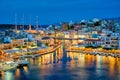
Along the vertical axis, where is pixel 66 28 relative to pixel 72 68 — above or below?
above

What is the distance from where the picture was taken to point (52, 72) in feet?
33.7

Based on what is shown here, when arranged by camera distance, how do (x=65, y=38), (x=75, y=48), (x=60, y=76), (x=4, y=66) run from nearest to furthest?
1. (x=60, y=76)
2. (x=4, y=66)
3. (x=75, y=48)
4. (x=65, y=38)

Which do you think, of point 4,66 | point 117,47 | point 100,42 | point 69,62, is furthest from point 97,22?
point 4,66

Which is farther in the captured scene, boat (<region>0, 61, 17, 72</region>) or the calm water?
boat (<region>0, 61, 17, 72</region>)

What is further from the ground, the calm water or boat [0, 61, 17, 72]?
boat [0, 61, 17, 72]

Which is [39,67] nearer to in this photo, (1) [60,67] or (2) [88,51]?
(1) [60,67]

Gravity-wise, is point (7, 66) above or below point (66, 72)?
Answer: above

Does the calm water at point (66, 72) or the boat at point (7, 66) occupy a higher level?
the boat at point (7, 66)

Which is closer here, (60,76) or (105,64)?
(60,76)

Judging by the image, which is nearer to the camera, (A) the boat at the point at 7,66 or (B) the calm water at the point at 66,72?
(B) the calm water at the point at 66,72

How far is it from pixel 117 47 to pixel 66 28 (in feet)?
62.8

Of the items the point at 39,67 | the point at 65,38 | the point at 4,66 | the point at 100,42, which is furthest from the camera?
the point at 65,38

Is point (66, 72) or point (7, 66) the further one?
point (7, 66)

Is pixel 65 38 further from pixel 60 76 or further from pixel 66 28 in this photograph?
pixel 60 76
